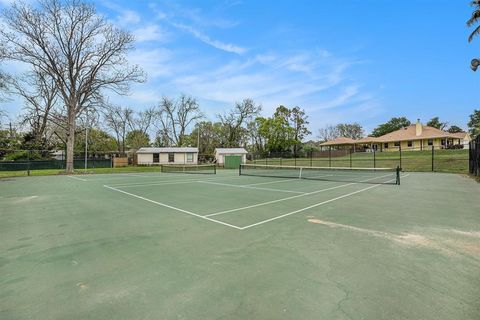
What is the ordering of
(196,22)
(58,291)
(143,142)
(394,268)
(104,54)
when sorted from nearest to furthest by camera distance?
(58,291)
(394,268)
(196,22)
(104,54)
(143,142)

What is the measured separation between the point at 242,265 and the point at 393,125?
77175mm

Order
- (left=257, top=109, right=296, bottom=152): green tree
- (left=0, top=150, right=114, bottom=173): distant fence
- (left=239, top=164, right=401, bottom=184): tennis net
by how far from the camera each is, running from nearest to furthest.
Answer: (left=239, top=164, right=401, bottom=184): tennis net → (left=0, top=150, right=114, bottom=173): distant fence → (left=257, top=109, right=296, bottom=152): green tree

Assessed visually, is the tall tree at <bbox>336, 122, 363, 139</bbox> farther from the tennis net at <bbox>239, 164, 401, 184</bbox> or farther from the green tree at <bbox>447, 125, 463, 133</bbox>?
the tennis net at <bbox>239, 164, 401, 184</bbox>

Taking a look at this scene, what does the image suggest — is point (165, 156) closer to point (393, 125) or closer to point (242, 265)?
point (242, 265)

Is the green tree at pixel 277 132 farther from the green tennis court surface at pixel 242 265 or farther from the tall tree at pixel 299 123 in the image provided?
the green tennis court surface at pixel 242 265

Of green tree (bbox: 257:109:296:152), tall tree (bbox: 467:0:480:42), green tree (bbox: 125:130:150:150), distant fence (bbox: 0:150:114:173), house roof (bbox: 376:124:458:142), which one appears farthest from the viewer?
green tree (bbox: 257:109:296:152)

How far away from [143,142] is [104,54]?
27.9 metres

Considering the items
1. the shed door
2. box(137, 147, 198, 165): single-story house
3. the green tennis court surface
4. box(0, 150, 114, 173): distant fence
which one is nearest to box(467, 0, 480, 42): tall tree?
the green tennis court surface

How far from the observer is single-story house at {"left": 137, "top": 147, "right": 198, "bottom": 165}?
41469 millimetres

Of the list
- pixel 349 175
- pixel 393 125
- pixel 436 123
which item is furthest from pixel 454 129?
pixel 349 175

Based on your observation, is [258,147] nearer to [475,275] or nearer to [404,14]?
[404,14]

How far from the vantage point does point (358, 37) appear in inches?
731

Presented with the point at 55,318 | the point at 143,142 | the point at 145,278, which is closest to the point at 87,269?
the point at 145,278

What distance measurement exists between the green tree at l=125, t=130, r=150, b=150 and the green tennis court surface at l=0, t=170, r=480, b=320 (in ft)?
160
